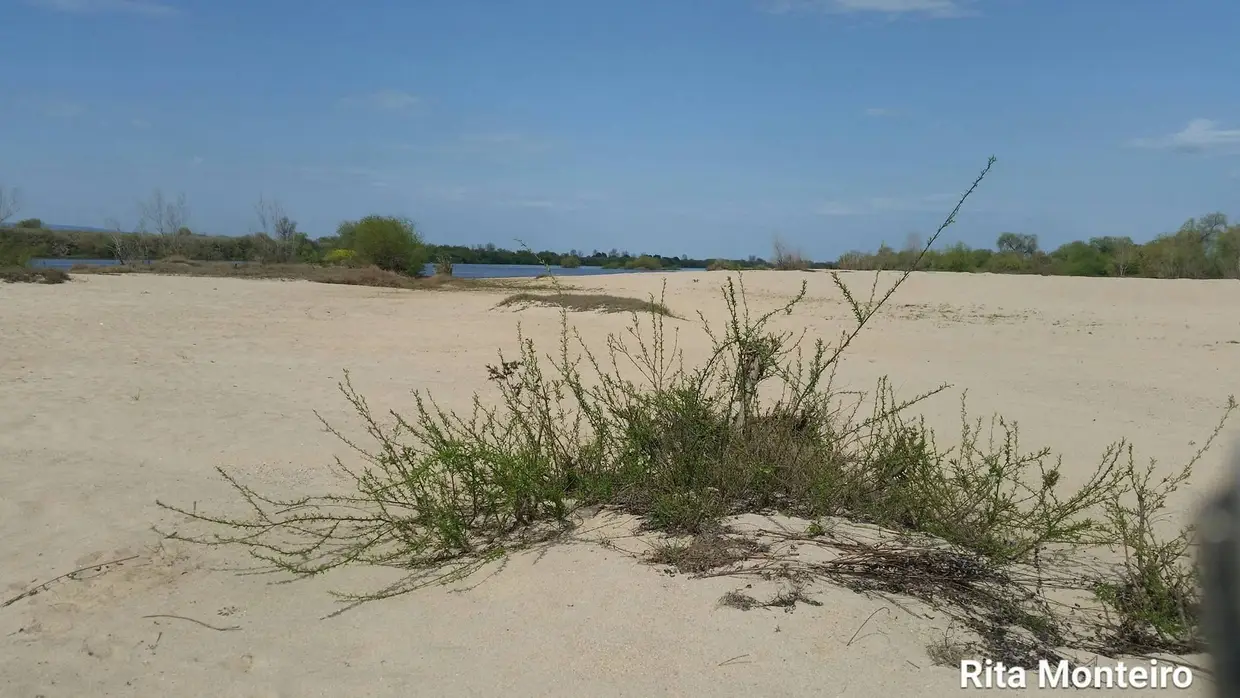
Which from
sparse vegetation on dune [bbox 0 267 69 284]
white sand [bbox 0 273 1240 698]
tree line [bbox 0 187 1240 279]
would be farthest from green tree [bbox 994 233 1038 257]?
sparse vegetation on dune [bbox 0 267 69 284]

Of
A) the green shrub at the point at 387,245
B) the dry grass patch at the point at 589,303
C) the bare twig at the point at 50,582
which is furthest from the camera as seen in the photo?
the green shrub at the point at 387,245

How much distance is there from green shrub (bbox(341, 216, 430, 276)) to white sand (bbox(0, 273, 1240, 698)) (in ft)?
66.0

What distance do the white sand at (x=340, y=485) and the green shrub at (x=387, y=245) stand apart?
66.0 ft

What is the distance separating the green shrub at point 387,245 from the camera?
1447 inches

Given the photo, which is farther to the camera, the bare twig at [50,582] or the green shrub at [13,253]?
the green shrub at [13,253]

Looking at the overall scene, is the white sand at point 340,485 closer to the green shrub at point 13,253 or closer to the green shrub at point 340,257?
the green shrub at point 13,253

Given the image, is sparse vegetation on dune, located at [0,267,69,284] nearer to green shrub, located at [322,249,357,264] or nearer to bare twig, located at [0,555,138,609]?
green shrub, located at [322,249,357,264]

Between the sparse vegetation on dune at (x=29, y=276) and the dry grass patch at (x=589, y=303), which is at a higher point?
the sparse vegetation on dune at (x=29, y=276)

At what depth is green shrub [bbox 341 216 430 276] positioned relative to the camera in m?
36.8

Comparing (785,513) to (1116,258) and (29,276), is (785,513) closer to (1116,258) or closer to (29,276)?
(29,276)

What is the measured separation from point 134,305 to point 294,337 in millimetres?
5725

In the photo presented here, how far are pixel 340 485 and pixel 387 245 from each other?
32579 millimetres

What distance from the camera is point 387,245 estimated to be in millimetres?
36906

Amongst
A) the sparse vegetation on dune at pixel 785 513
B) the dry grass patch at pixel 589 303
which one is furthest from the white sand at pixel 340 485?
the dry grass patch at pixel 589 303
